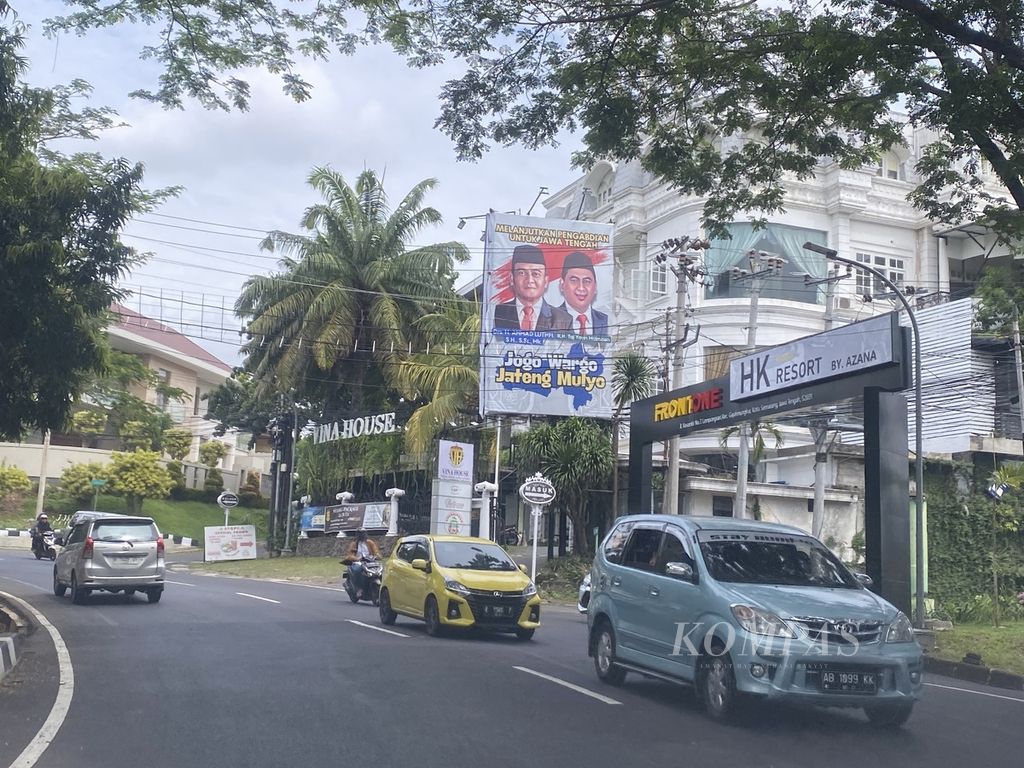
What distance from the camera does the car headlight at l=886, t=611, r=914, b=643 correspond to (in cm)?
898

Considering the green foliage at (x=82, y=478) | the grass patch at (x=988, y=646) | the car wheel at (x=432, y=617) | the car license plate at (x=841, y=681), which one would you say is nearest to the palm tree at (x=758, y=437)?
the grass patch at (x=988, y=646)

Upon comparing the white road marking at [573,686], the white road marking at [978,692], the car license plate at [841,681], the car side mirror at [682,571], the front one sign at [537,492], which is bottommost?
the white road marking at [978,692]

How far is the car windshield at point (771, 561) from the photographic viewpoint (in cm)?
984

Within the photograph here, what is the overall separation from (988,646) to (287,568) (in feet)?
83.8

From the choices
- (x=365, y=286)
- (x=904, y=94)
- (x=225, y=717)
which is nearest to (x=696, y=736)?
(x=225, y=717)

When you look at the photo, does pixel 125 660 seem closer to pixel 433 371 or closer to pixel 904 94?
pixel 904 94

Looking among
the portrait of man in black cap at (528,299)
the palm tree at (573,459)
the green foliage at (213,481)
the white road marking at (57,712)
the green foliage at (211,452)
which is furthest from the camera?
the green foliage at (211,452)

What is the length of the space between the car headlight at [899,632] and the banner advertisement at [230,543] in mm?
34882

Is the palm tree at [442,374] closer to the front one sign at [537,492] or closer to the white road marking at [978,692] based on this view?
the front one sign at [537,492]

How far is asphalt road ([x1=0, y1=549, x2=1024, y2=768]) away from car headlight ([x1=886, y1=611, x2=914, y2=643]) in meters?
0.78

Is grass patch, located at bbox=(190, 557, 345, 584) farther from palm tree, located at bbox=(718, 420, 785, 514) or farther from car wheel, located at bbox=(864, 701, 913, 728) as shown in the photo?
car wheel, located at bbox=(864, 701, 913, 728)

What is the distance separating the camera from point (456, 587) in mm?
15859

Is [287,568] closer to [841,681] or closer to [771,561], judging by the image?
[771,561]

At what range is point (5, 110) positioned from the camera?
1303 centimetres
